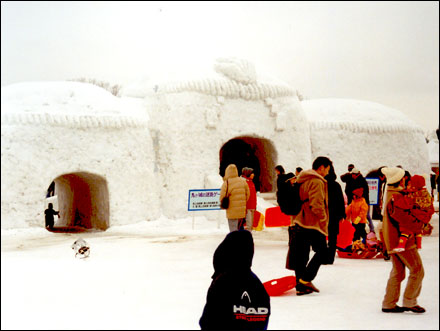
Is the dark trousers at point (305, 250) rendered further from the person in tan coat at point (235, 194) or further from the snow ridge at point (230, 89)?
the snow ridge at point (230, 89)

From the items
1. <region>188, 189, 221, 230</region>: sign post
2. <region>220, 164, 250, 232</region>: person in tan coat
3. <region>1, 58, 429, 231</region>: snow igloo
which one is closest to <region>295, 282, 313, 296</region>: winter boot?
<region>220, 164, 250, 232</region>: person in tan coat

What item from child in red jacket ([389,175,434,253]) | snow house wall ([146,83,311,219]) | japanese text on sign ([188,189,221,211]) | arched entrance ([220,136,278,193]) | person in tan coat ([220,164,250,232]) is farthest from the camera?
arched entrance ([220,136,278,193])

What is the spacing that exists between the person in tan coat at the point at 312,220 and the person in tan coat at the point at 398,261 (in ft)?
1.31

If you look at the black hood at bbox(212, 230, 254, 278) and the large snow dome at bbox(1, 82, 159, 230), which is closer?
the black hood at bbox(212, 230, 254, 278)

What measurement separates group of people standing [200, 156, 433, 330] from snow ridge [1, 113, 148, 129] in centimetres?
401

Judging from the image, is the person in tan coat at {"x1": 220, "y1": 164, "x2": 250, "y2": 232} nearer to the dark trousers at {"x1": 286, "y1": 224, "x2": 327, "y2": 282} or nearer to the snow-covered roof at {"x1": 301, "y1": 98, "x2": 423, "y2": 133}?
the dark trousers at {"x1": 286, "y1": 224, "x2": 327, "y2": 282}

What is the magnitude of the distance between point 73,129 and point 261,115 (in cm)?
339

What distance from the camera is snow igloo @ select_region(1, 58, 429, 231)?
22.0 feet

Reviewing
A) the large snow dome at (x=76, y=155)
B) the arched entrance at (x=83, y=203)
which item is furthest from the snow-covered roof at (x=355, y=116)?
the arched entrance at (x=83, y=203)

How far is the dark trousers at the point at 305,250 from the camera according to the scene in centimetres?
349

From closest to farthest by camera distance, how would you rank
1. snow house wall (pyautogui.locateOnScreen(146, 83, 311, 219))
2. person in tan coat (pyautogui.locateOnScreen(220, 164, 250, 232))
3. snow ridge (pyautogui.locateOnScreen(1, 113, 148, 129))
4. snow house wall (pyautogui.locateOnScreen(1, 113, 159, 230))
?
A: person in tan coat (pyautogui.locateOnScreen(220, 164, 250, 232)) < snow house wall (pyautogui.locateOnScreen(1, 113, 159, 230)) < snow ridge (pyautogui.locateOnScreen(1, 113, 148, 129)) < snow house wall (pyautogui.locateOnScreen(146, 83, 311, 219))

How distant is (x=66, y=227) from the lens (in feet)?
25.5

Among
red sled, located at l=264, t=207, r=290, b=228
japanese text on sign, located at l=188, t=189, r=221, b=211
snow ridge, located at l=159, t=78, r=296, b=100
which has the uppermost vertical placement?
snow ridge, located at l=159, t=78, r=296, b=100

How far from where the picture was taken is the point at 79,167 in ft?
23.1
